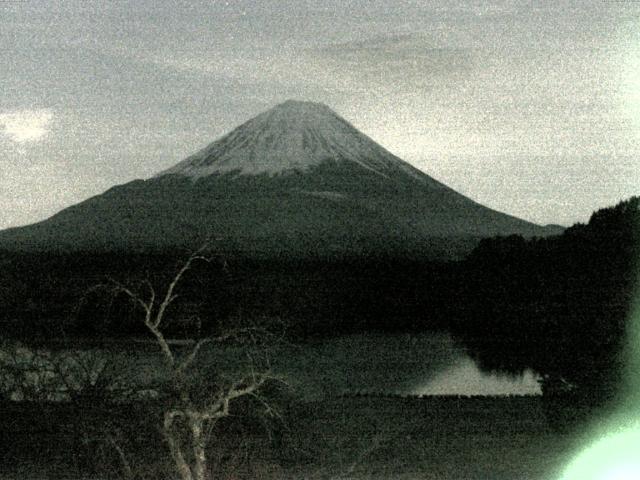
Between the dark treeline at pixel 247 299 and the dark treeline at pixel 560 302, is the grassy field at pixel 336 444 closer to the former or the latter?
the dark treeline at pixel 560 302

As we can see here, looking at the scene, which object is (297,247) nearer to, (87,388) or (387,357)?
(387,357)

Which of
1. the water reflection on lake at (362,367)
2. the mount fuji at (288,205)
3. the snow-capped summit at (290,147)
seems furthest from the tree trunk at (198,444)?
the snow-capped summit at (290,147)

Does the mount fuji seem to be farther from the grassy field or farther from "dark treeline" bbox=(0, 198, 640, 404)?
the grassy field

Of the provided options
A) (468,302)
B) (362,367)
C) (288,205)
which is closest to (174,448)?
(362,367)

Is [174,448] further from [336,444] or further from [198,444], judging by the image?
[336,444]

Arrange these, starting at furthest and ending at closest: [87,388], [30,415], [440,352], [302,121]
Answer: [302,121]
[440,352]
[30,415]
[87,388]

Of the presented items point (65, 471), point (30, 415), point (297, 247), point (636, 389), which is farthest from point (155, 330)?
point (297, 247)
